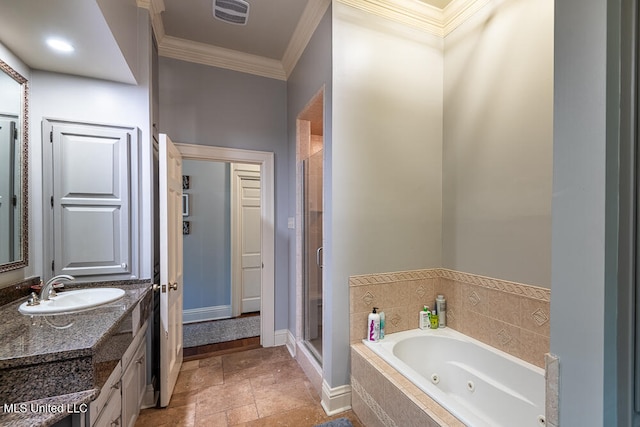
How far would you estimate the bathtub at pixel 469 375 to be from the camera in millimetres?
1491

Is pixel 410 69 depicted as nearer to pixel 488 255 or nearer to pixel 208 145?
pixel 488 255

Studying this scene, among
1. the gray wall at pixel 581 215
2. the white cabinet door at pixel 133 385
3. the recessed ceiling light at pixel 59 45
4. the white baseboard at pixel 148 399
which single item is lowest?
the white baseboard at pixel 148 399

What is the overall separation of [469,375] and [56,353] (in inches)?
86.1

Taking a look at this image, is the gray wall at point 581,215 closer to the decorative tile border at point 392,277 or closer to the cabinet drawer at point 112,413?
the decorative tile border at point 392,277

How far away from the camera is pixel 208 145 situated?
2.68m

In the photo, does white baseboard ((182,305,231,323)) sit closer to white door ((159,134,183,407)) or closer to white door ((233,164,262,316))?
white door ((233,164,262,316))

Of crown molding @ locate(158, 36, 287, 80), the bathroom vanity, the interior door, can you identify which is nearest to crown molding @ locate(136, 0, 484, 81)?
crown molding @ locate(158, 36, 287, 80)

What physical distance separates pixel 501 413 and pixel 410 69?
2377 mm

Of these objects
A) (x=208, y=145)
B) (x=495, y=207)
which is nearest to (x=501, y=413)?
(x=495, y=207)

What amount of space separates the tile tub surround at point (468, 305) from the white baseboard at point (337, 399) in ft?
1.15

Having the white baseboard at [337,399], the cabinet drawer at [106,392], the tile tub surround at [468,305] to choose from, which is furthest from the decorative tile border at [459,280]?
the cabinet drawer at [106,392]

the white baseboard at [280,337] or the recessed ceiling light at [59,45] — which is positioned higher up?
the recessed ceiling light at [59,45]

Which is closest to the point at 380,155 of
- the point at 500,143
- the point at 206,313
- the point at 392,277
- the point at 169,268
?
the point at 500,143

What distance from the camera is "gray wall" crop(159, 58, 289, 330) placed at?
2582mm
